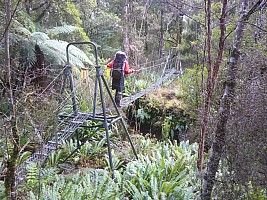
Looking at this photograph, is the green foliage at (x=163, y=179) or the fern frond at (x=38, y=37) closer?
the green foliage at (x=163, y=179)

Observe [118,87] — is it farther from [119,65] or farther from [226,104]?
[226,104]

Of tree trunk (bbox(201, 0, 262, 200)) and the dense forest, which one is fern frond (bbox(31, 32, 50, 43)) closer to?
the dense forest

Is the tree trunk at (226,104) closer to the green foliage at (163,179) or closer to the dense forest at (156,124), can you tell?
the dense forest at (156,124)

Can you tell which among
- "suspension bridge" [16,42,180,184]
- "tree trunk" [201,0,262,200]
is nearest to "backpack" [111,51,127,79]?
"suspension bridge" [16,42,180,184]

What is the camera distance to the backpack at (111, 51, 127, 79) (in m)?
3.82

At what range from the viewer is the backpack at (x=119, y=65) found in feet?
12.5

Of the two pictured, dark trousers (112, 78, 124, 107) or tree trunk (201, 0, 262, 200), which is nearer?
tree trunk (201, 0, 262, 200)

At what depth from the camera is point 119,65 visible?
151 inches

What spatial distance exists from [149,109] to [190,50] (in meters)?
3.23

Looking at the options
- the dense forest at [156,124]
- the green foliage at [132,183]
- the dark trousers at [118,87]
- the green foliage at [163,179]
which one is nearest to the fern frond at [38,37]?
the dense forest at [156,124]

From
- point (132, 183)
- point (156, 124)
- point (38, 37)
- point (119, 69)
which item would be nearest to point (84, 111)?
point (119, 69)

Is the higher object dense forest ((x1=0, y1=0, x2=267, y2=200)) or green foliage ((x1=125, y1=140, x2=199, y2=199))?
dense forest ((x1=0, y1=0, x2=267, y2=200))

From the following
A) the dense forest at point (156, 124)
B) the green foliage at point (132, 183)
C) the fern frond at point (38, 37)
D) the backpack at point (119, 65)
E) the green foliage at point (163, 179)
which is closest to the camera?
the dense forest at point (156, 124)

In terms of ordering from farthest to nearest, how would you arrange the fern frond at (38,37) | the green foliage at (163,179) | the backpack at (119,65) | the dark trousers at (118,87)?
the fern frond at (38,37), the dark trousers at (118,87), the backpack at (119,65), the green foliage at (163,179)
